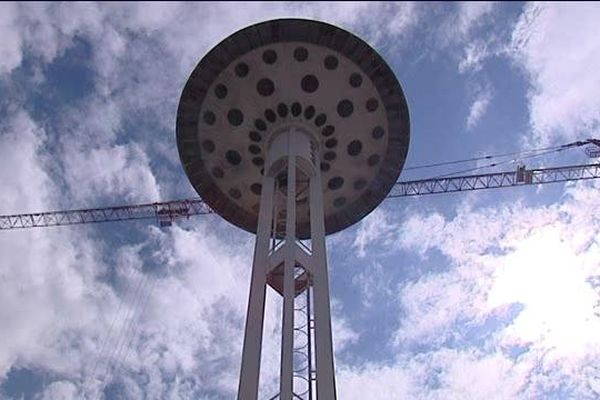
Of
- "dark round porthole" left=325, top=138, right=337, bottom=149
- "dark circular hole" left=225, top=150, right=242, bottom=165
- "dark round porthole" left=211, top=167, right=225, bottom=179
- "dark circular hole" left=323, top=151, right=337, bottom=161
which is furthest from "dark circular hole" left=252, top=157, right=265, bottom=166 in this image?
"dark round porthole" left=325, top=138, right=337, bottom=149

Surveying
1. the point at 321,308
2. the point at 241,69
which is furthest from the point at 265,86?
the point at 321,308

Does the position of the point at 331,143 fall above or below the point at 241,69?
below

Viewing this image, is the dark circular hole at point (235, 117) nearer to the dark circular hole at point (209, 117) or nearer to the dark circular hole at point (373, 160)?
the dark circular hole at point (209, 117)

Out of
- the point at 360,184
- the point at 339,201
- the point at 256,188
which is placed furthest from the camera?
the point at 339,201

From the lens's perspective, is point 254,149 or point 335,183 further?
point 335,183

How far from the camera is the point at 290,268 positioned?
91.9 ft

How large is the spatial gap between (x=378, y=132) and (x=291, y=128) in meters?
5.30

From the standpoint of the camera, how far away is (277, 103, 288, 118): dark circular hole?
35781 millimetres

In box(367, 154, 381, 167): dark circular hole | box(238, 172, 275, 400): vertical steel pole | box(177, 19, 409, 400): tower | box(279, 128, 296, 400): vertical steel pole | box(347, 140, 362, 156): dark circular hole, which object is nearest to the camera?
box(279, 128, 296, 400): vertical steel pole

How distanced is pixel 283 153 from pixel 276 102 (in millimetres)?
3805

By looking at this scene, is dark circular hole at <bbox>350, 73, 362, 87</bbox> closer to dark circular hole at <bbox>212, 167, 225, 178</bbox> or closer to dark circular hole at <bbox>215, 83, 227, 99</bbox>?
dark circular hole at <bbox>215, 83, 227, 99</bbox>

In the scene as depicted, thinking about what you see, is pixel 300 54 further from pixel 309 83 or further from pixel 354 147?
pixel 354 147

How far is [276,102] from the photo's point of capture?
3584 centimetres

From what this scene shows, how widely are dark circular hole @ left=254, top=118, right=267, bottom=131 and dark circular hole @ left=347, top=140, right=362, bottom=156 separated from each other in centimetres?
488
